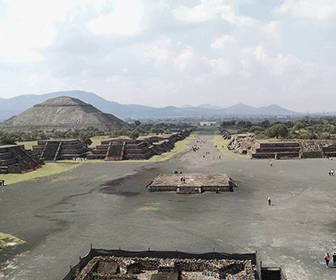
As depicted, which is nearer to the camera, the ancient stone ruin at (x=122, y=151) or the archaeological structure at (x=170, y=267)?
the archaeological structure at (x=170, y=267)

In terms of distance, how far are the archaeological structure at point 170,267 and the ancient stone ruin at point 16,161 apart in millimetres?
46166

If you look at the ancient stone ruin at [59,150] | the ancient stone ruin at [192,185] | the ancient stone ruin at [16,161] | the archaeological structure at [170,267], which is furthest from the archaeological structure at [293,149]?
the archaeological structure at [170,267]

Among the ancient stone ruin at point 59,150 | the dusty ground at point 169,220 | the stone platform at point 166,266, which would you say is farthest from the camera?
the ancient stone ruin at point 59,150

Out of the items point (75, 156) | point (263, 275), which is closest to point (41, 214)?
point (263, 275)

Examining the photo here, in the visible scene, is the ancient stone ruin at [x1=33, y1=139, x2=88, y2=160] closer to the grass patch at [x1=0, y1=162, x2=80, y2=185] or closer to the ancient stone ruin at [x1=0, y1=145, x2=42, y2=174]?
the grass patch at [x1=0, y1=162, x2=80, y2=185]

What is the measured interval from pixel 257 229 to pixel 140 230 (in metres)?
9.81

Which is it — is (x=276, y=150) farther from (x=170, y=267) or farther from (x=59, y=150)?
(x=170, y=267)

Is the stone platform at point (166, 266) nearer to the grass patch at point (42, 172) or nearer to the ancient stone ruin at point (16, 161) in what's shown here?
the grass patch at point (42, 172)

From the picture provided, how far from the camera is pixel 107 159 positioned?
7369cm

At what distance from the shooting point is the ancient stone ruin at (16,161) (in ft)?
191

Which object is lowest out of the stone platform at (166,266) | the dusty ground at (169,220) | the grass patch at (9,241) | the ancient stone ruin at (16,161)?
the grass patch at (9,241)

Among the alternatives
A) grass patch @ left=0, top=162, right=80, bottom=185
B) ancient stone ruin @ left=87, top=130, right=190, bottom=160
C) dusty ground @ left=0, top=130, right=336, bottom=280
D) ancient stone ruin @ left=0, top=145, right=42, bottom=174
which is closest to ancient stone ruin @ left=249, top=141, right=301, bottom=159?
dusty ground @ left=0, top=130, right=336, bottom=280

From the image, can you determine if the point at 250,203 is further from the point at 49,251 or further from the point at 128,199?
the point at 49,251

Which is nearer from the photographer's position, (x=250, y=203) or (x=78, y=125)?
(x=250, y=203)
